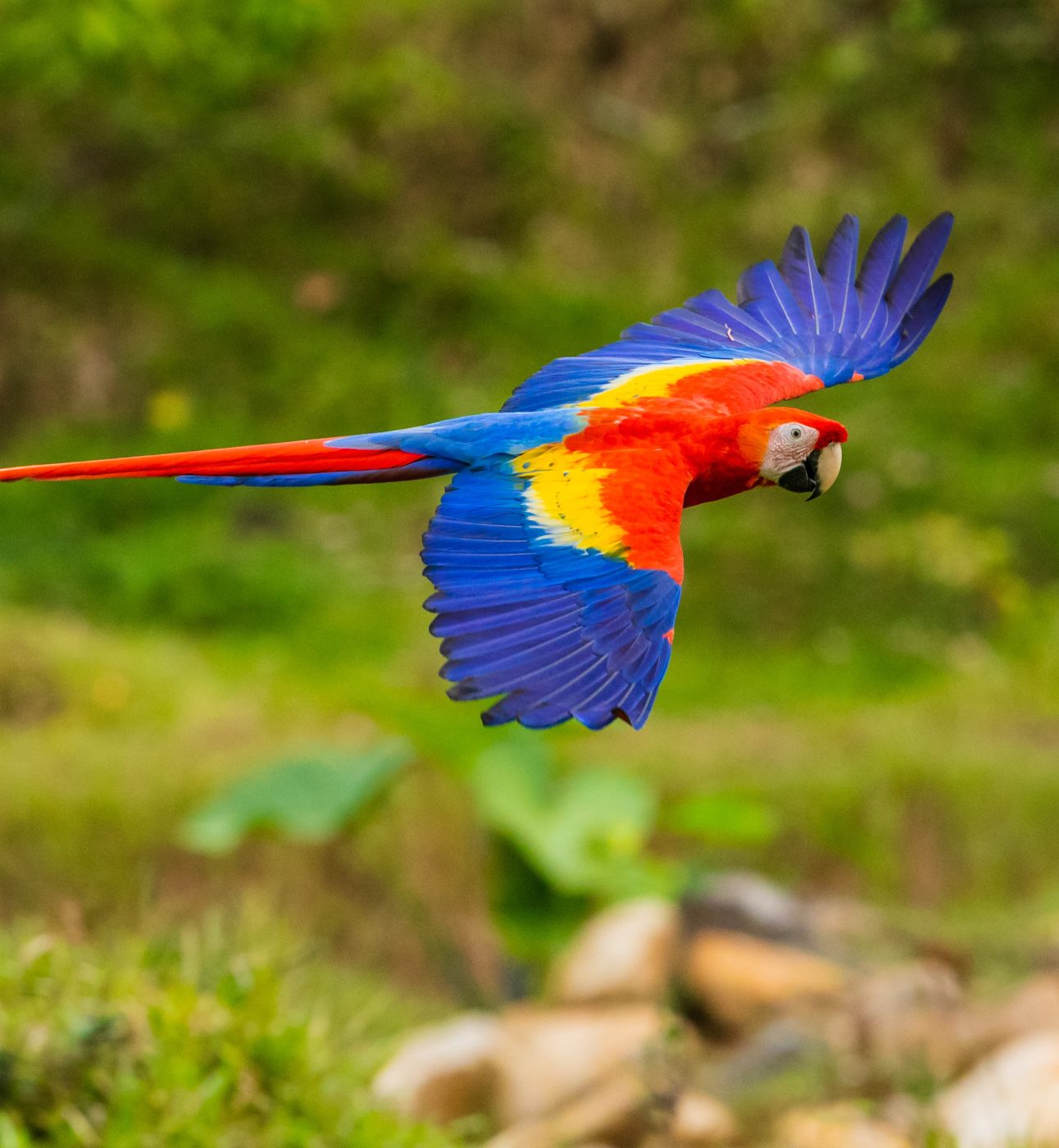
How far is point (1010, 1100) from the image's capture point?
2.61m

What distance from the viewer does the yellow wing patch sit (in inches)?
51.9

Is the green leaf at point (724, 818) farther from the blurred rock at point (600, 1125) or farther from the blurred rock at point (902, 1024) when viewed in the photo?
the blurred rock at point (600, 1125)

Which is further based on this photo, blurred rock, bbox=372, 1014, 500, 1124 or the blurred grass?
the blurred grass

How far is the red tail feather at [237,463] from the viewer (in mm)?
1181

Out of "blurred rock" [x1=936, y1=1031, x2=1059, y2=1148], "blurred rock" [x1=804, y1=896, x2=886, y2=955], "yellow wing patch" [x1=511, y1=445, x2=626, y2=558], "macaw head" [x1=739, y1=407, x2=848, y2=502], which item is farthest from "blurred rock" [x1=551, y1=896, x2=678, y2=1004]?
"yellow wing patch" [x1=511, y1=445, x2=626, y2=558]

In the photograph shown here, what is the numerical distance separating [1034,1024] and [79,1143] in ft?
5.93

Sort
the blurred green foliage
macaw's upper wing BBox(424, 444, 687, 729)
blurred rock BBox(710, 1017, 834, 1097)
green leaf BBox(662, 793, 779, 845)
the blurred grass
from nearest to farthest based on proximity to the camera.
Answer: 1. macaw's upper wing BBox(424, 444, 687, 729)
2. the blurred green foliage
3. blurred rock BBox(710, 1017, 834, 1097)
4. green leaf BBox(662, 793, 779, 845)
5. the blurred grass

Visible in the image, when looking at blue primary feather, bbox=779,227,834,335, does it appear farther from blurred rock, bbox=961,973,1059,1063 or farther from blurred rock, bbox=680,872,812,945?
blurred rock, bbox=680,872,812,945

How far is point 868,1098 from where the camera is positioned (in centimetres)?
294

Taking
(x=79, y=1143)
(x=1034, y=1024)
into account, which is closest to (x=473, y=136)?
(x=1034, y=1024)

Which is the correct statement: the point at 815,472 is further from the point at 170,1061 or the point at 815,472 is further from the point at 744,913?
the point at 744,913

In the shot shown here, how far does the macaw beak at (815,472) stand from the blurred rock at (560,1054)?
5.60ft

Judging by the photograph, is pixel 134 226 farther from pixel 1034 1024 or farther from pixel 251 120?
pixel 1034 1024

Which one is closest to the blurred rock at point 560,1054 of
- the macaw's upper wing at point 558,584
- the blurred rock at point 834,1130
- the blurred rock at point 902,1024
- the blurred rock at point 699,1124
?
the blurred rock at point 699,1124
